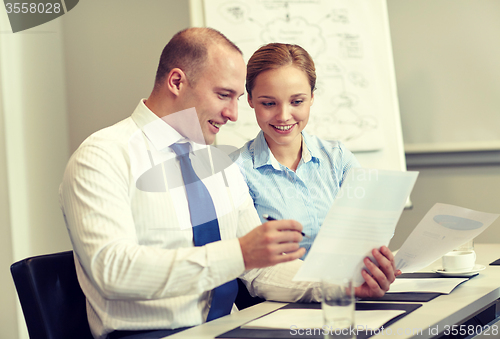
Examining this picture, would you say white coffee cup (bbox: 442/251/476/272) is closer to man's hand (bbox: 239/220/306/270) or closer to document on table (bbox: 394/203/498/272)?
document on table (bbox: 394/203/498/272)

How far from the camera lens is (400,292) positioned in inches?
45.9

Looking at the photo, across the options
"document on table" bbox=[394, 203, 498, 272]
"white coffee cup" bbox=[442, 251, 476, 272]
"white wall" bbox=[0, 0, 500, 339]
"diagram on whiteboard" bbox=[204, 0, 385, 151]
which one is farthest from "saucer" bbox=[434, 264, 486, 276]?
"white wall" bbox=[0, 0, 500, 339]

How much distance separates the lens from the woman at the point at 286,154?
1.58 m

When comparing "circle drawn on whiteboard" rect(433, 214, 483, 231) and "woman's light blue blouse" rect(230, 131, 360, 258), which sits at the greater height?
"woman's light blue blouse" rect(230, 131, 360, 258)

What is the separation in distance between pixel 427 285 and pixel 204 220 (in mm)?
590

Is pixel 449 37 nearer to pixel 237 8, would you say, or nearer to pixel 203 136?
pixel 237 8

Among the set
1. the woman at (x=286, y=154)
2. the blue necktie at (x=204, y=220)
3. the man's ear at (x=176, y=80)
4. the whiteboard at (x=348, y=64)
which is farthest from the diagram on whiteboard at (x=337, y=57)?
the blue necktie at (x=204, y=220)

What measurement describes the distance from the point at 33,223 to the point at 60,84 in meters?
0.81

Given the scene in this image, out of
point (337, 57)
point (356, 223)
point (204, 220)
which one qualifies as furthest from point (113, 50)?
point (356, 223)

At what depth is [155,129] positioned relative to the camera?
121cm

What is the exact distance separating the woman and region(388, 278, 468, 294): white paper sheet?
1.20ft

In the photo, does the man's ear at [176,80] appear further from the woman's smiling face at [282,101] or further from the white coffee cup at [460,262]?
the white coffee cup at [460,262]

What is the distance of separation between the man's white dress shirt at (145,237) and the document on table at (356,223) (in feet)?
0.45

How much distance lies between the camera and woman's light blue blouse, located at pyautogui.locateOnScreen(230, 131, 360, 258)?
5.14 ft
